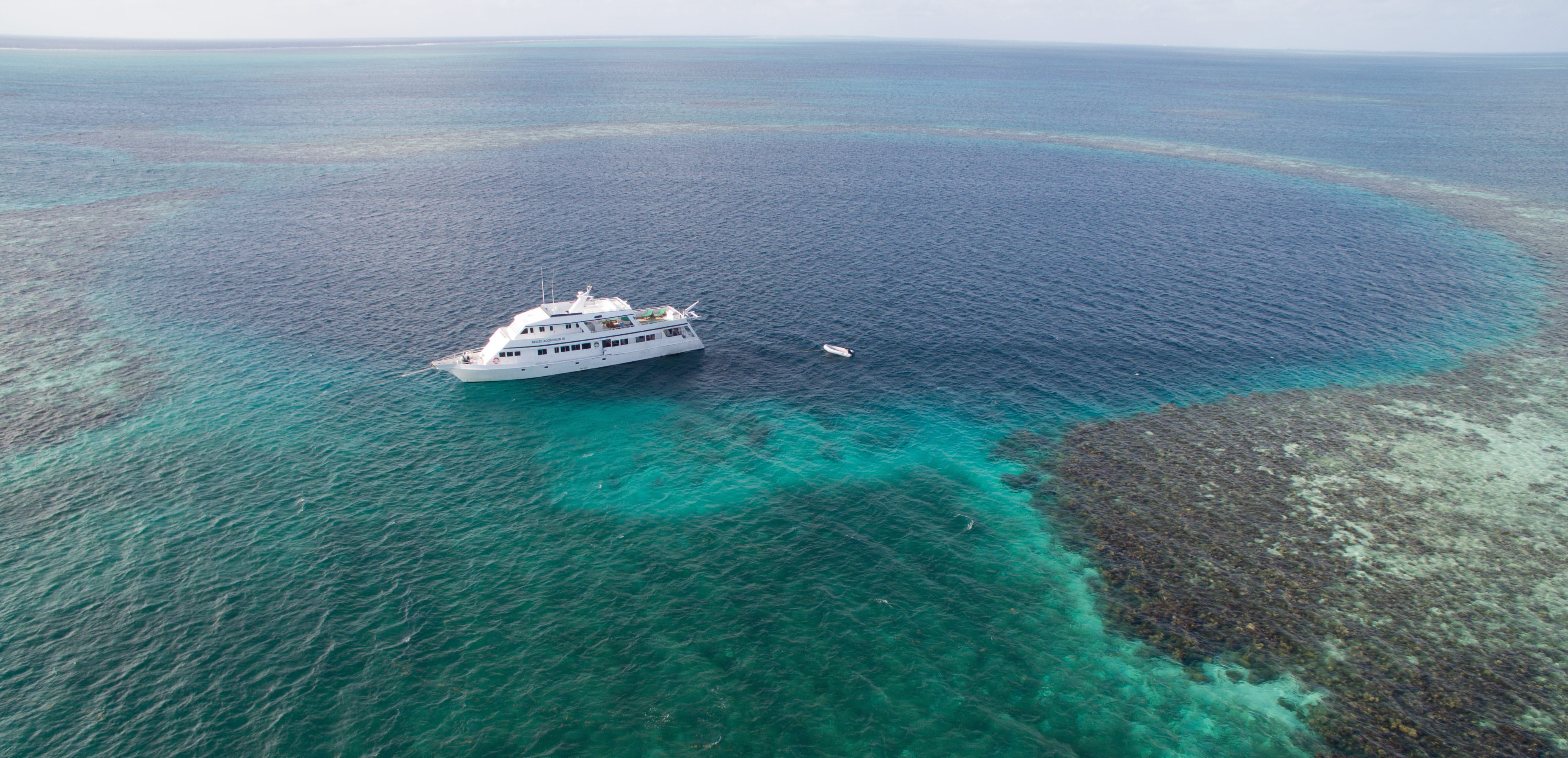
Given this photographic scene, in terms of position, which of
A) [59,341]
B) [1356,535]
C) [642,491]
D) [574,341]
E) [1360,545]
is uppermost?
[59,341]

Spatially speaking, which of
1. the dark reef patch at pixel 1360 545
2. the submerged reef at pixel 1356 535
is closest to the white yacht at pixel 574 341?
the submerged reef at pixel 1356 535

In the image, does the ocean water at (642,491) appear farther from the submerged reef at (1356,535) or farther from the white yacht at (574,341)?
the submerged reef at (1356,535)

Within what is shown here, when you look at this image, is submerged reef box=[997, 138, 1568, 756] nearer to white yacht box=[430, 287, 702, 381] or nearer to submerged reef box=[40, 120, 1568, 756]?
submerged reef box=[40, 120, 1568, 756]

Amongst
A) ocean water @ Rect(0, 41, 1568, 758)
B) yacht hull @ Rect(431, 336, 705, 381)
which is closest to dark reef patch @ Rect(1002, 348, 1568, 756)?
ocean water @ Rect(0, 41, 1568, 758)

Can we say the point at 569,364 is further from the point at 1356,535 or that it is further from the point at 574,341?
the point at 1356,535

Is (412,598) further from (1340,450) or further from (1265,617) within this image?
(1340,450)

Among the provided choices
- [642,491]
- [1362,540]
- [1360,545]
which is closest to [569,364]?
[642,491]
